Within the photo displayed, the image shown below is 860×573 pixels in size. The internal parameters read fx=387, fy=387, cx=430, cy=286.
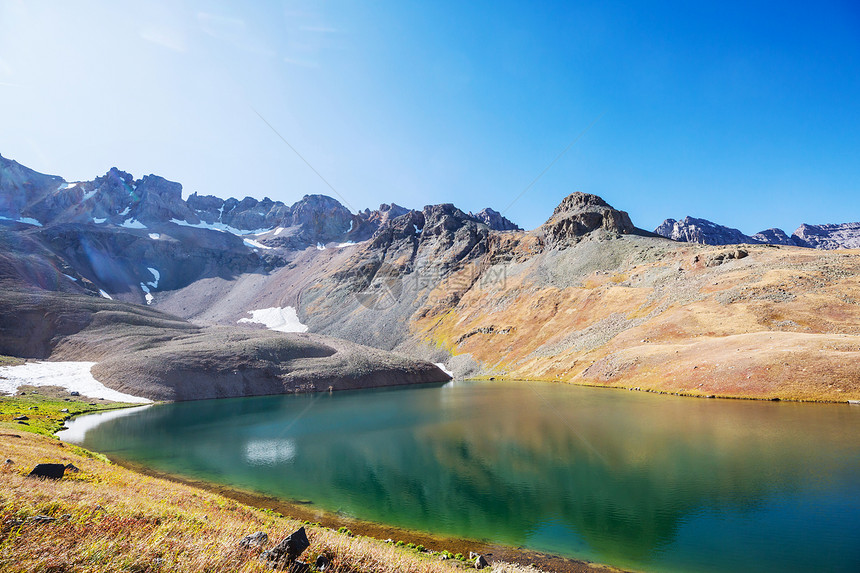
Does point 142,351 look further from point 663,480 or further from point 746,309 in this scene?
point 746,309

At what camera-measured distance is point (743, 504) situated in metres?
20.5

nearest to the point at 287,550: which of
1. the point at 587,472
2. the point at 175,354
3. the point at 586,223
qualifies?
the point at 587,472

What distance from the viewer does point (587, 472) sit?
26484 millimetres

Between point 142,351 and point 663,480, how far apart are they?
10587cm

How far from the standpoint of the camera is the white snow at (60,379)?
72.9m

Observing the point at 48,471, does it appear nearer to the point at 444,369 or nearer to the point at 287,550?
the point at 287,550

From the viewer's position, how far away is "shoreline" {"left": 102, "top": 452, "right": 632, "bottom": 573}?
53.1ft

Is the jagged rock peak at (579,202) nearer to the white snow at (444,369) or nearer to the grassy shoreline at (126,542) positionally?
the white snow at (444,369)

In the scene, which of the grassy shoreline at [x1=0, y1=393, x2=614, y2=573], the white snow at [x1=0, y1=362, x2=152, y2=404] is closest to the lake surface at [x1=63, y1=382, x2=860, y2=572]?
the grassy shoreline at [x1=0, y1=393, x2=614, y2=573]

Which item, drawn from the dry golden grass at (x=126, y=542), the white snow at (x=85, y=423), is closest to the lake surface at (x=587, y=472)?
the white snow at (x=85, y=423)

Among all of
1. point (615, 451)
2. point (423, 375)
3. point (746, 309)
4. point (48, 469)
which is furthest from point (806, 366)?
point (423, 375)

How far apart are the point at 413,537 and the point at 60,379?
3704 inches

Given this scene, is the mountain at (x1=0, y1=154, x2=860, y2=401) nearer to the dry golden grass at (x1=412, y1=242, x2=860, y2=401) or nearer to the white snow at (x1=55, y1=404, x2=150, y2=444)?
the dry golden grass at (x1=412, y1=242, x2=860, y2=401)

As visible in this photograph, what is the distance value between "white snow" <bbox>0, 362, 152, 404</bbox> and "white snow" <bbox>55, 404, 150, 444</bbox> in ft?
30.4
